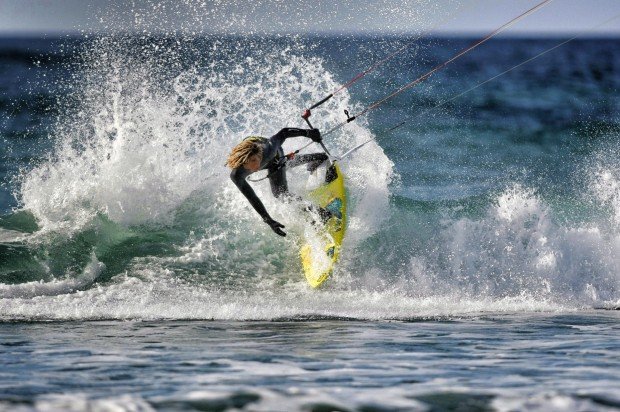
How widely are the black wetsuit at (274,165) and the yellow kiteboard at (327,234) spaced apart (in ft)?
1.05

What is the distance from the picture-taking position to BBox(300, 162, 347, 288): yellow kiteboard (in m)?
9.62

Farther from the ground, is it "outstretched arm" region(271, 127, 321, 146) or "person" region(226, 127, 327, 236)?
"outstretched arm" region(271, 127, 321, 146)

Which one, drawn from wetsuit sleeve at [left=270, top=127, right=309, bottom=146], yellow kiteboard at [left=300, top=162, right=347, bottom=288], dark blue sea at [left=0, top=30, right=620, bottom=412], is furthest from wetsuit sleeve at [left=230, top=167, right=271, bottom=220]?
yellow kiteboard at [left=300, top=162, right=347, bottom=288]

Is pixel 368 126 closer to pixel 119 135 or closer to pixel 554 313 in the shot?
pixel 119 135

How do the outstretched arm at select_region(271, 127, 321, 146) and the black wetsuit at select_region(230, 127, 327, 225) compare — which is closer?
the black wetsuit at select_region(230, 127, 327, 225)

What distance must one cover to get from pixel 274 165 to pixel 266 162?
13.6 inches

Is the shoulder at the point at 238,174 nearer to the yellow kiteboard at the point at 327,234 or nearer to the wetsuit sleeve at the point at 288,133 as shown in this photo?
the wetsuit sleeve at the point at 288,133

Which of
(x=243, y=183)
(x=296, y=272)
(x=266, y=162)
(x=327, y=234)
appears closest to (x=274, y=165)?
(x=266, y=162)

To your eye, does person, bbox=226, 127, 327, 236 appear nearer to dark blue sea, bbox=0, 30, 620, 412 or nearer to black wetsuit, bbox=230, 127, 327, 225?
black wetsuit, bbox=230, 127, 327, 225

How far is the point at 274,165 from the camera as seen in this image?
931 centimetres

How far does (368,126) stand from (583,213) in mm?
7384

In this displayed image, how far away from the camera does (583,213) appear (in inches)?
492

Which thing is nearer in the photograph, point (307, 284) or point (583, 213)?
point (307, 284)

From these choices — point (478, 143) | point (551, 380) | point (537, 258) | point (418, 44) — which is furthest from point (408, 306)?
point (418, 44)
